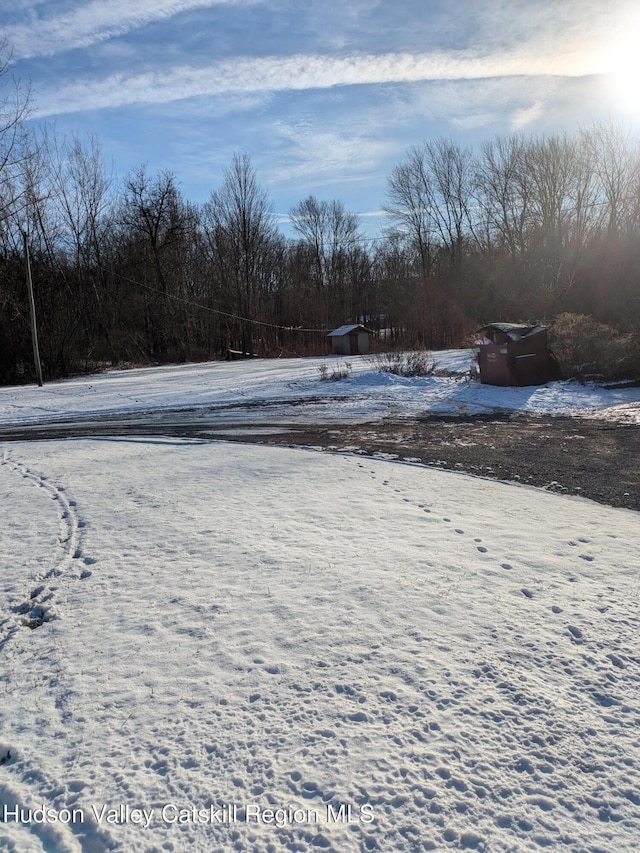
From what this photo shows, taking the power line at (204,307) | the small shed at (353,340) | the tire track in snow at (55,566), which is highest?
the power line at (204,307)

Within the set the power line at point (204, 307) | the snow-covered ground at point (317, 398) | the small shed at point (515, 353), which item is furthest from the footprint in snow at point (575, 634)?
the power line at point (204, 307)

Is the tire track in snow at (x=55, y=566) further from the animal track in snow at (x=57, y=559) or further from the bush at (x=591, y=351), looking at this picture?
the bush at (x=591, y=351)

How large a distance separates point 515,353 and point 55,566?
13845 millimetres

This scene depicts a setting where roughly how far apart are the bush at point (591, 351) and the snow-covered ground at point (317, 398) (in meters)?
0.66

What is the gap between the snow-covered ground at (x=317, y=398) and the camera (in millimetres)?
13234

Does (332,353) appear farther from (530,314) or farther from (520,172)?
(520,172)

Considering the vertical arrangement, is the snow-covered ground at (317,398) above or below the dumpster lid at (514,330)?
below

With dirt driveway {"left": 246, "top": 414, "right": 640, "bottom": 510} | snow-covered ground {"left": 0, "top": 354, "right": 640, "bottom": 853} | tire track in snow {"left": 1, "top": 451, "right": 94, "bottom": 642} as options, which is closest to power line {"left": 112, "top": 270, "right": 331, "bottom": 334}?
dirt driveway {"left": 246, "top": 414, "right": 640, "bottom": 510}

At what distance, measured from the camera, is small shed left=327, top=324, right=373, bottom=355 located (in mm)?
36469

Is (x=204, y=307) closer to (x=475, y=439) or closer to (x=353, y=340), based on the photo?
(x=353, y=340)

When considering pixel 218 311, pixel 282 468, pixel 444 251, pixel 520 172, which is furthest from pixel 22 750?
pixel 444 251

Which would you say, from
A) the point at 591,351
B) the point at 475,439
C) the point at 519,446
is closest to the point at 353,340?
the point at 591,351

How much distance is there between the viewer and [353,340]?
36625 mm

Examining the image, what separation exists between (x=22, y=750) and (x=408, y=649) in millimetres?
1997
